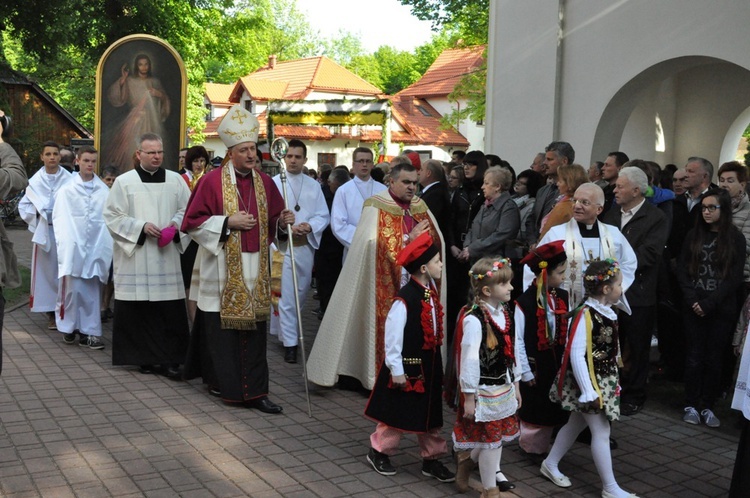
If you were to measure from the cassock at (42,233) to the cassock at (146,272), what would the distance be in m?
2.33

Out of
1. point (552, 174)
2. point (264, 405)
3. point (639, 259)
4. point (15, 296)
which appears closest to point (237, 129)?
point (264, 405)

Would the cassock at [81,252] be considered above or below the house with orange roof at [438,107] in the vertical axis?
below

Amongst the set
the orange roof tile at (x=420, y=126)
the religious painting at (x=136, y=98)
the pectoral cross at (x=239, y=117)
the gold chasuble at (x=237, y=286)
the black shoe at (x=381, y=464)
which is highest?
the orange roof tile at (x=420, y=126)

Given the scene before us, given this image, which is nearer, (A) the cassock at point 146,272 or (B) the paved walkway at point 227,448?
(B) the paved walkway at point 227,448

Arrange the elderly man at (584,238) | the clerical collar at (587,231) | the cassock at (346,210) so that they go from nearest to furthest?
the elderly man at (584,238)
the clerical collar at (587,231)
the cassock at (346,210)

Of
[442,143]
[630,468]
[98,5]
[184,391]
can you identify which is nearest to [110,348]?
[184,391]

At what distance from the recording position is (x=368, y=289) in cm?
721

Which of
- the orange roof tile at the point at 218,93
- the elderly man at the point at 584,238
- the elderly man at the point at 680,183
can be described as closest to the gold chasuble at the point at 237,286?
the elderly man at the point at 584,238

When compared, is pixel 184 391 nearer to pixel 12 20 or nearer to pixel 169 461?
pixel 169 461

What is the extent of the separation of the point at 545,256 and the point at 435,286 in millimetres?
716

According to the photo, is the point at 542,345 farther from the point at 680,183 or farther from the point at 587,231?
the point at 680,183

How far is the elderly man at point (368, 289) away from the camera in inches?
281

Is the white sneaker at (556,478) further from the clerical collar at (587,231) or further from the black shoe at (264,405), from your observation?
the black shoe at (264,405)

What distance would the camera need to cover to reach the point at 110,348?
29.6 ft
